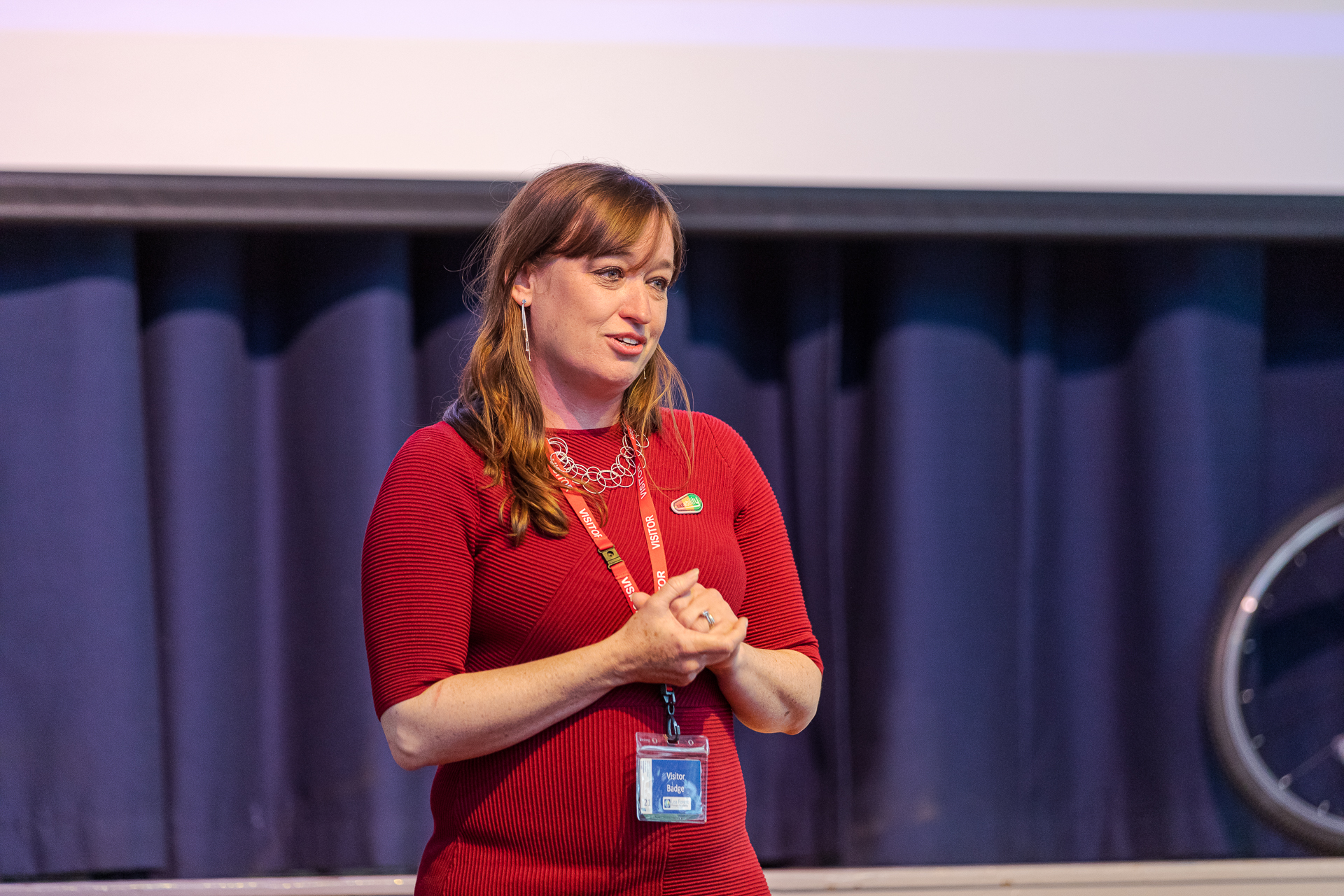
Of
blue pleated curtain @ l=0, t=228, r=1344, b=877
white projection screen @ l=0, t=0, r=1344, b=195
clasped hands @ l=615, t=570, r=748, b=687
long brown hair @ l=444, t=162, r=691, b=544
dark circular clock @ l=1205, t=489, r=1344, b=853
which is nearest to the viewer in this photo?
clasped hands @ l=615, t=570, r=748, b=687

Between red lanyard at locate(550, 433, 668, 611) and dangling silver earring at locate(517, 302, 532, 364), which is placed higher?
dangling silver earring at locate(517, 302, 532, 364)

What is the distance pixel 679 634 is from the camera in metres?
0.92

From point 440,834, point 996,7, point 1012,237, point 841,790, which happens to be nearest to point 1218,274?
point 1012,237

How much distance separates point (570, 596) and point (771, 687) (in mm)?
219

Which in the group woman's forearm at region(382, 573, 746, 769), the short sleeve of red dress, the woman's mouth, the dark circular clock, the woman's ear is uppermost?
the woman's ear

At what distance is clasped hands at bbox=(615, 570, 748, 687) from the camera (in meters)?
0.92

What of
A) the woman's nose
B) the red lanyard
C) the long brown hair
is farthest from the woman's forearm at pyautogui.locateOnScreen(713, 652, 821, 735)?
the woman's nose

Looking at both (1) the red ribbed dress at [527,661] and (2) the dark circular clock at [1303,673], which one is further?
(2) the dark circular clock at [1303,673]

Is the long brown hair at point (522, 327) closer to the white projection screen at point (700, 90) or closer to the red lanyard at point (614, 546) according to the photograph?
the red lanyard at point (614, 546)

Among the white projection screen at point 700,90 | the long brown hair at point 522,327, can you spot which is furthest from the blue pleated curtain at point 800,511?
the long brown hair at point 522,327

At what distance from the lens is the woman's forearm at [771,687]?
1014 millimetres

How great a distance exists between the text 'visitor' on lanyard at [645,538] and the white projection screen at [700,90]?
101cm

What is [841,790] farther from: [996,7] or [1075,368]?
[996,7]

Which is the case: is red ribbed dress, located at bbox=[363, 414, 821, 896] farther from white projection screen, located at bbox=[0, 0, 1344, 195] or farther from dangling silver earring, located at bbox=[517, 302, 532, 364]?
white projection screen, located at bbox=[0, 0, 1344, 195]
